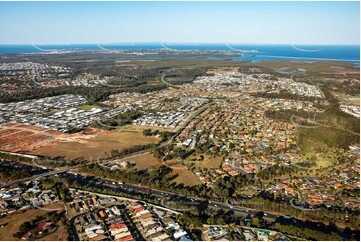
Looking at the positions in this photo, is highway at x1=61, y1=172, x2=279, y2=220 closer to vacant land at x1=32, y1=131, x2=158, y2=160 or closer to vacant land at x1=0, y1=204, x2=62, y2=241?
vacant land at x1=0, y1=204, x2=62, y2=241

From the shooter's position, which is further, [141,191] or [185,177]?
[185,177]

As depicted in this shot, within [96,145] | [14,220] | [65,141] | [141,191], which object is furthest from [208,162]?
[65,141]

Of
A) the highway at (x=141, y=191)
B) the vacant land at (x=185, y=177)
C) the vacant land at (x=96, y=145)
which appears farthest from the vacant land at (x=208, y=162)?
the vacant land at (x=96, y=145)

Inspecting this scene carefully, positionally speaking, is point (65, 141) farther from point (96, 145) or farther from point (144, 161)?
point (144, 161)

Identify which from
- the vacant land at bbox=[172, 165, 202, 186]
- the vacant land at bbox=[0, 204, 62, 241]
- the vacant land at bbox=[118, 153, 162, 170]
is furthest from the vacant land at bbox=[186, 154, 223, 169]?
the vacant land at bbox=[0, 204, 62, 241]

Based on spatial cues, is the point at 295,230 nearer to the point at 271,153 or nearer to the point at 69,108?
the point at 271,153

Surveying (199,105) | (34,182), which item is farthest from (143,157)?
(199,105)
